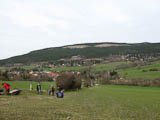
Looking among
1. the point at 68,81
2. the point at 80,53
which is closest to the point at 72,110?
the point at 68,81

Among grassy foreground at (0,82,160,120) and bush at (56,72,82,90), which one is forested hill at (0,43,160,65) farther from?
grassy foreground at (0,82,160,120)

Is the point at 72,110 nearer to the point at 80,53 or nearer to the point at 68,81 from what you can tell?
A: the point at 68,81

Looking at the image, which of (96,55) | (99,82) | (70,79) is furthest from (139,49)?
(70,79)

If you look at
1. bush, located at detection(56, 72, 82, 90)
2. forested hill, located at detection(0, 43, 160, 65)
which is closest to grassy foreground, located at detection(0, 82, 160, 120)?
bush, located at detection(56, 72, 82, 90)

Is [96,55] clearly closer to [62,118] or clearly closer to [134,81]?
[134,81]

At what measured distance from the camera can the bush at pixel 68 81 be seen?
44.6 metres

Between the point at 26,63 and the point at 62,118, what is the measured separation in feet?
496

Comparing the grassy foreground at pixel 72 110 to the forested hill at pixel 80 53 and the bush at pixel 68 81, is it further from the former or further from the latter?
the forested hill at pixel 80 53

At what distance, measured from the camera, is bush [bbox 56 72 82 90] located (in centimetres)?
4462

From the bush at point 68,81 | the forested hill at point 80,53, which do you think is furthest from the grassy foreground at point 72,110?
the forested hill at point 80,53

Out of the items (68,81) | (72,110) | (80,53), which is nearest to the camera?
(72,110)

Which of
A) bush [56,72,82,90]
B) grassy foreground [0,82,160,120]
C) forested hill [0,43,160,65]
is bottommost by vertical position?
bush [56,72,82,90]

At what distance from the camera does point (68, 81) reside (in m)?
45.0

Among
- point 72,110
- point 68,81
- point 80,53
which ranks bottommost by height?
point 68,81
